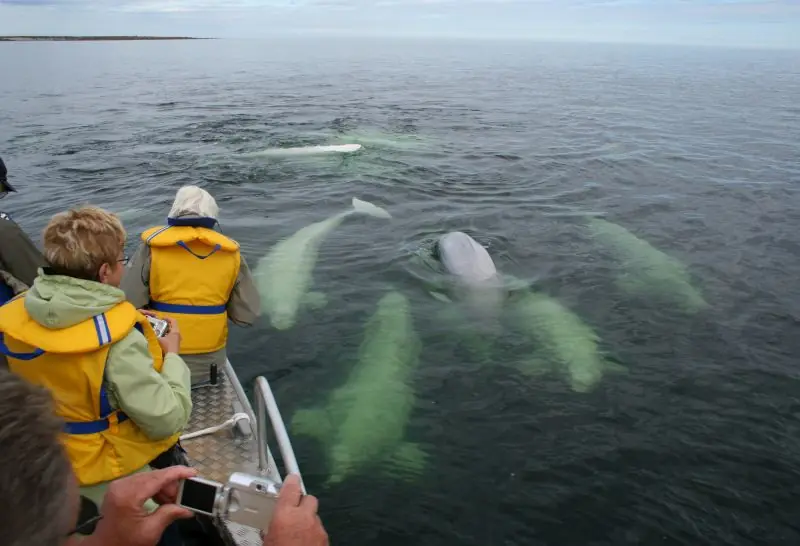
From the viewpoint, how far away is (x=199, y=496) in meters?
3.56

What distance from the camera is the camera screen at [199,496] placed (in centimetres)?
354

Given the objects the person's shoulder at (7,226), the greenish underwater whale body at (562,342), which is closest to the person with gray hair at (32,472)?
the person's shoulder at (7,226)

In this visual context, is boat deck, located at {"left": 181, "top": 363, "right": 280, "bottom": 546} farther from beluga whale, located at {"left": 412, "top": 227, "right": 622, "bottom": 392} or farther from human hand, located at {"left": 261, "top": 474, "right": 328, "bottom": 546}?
beluga whale, located at {"left": 412, "top": 227, "right": 622, "bottom": 392}

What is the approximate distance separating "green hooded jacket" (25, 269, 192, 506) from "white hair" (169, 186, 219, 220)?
279 cm

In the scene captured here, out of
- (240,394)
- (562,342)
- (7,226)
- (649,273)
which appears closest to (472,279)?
(562,342)

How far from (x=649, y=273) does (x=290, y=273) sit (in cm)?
838

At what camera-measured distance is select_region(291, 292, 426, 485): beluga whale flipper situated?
326 inches

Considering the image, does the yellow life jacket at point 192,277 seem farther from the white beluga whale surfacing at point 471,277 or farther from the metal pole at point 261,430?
the white beluga whale surfacing at point 471,277

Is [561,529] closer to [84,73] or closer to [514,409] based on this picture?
[514,409]

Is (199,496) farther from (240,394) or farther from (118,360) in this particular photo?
(240,394)

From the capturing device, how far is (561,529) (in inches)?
293

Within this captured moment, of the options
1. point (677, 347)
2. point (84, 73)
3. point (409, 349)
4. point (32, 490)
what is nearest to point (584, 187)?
point (677, 347)

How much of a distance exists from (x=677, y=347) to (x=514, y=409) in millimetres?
3897

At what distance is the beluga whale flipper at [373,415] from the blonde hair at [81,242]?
4.57 m
